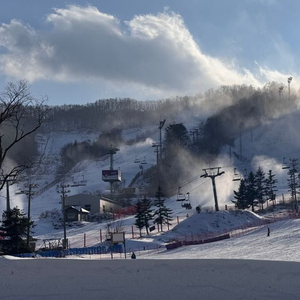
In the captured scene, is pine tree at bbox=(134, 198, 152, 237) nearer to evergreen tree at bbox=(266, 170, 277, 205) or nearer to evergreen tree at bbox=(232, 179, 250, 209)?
evergreen tree at bbox=(232, 179, 250, 209)

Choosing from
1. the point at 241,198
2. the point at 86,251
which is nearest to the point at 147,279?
the point at 86,251

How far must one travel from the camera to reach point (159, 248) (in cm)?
4772

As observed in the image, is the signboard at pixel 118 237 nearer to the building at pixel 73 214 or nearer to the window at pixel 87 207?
the building at pixel 73 214

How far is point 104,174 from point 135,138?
8027 cm

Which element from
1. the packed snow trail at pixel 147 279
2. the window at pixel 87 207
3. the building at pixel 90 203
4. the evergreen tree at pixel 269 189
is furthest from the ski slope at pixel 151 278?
the window at pixel 87 207

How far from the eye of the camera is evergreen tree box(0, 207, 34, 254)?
37.6 m

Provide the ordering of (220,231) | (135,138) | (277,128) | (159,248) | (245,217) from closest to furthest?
(159,248) < (220,231) < (245,217) < (277,128) < (135,138)

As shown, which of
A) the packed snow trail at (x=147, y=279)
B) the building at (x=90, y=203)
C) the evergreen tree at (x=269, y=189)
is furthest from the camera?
the building at (x=90, y=203)

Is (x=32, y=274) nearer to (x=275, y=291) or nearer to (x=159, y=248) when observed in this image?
(x=275, y=291)

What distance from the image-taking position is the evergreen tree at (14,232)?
37.6 metres

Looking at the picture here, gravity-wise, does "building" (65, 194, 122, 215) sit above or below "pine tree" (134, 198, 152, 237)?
above

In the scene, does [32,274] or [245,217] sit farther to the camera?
[245,217]

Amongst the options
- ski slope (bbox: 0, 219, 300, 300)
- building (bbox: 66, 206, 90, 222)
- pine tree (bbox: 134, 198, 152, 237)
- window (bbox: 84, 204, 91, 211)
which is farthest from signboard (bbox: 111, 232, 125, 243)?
window (bbox: 84, 204, 91, 211)

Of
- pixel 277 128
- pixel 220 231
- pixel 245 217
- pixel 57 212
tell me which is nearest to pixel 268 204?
pixel 245 217
